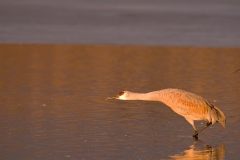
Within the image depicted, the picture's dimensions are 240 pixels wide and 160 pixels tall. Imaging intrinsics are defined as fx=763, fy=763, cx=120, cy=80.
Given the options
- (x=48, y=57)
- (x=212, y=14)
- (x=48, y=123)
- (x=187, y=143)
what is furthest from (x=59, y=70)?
(x=212, y=14)

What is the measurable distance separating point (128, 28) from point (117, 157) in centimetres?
1920

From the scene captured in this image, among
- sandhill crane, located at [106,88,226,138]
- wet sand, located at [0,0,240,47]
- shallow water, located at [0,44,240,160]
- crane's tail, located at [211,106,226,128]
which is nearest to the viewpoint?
shallow water, located at [0,44,240,160]

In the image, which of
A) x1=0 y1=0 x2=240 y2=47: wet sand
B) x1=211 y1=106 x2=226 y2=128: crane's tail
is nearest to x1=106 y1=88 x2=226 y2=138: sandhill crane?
x1=211 y1=106 x2=226 y2=128: crane's tail

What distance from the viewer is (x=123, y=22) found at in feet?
97.5

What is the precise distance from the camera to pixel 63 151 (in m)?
9.95

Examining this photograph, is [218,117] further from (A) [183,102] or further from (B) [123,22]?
(B) [123,22]

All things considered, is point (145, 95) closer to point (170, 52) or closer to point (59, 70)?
point (59, 70)

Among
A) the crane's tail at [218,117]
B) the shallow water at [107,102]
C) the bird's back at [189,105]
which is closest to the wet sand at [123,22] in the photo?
the shallow water at [107,102]

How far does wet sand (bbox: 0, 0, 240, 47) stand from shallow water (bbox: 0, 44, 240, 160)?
180 cm

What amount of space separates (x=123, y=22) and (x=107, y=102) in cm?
1562

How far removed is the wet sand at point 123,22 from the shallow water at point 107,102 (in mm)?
1800

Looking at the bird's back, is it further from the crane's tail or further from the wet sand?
the wet sand

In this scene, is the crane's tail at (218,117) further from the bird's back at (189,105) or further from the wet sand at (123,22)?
the wet sand at (123,22)

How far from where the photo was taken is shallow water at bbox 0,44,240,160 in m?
10.3
